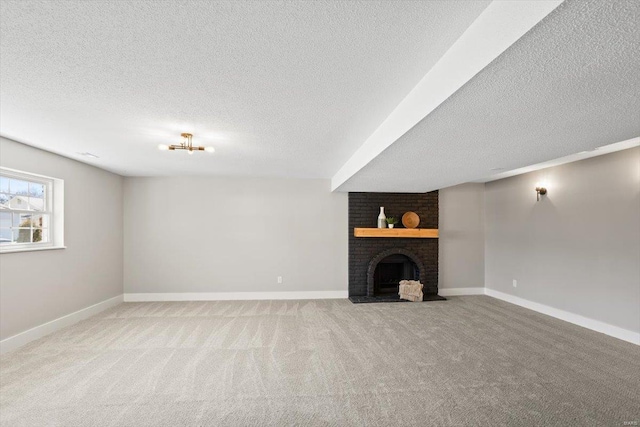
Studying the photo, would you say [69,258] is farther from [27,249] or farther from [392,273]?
[392,273]

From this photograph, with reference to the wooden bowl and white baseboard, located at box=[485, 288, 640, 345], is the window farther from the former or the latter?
white baseboard, located at box=[485, 288, 640, 345]

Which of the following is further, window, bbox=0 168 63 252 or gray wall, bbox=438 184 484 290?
gray wall, bbox=438 184 484 290

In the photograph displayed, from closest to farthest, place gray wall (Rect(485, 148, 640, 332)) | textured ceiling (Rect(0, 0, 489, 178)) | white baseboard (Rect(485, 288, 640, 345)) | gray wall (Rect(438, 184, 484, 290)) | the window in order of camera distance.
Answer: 1. textured ceiling (Rect(0, 0, 489, 178))
2. the window
3. white baseboard (Rect(485, 288, 640, 345))
4. gray wall (Rect(485, 148, 640, 332))
5. gray wall (Rect(438, 184, 484, 290))

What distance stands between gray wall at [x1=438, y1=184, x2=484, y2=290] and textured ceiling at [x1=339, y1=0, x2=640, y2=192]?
2.76m

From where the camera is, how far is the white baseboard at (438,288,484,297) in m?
6.28

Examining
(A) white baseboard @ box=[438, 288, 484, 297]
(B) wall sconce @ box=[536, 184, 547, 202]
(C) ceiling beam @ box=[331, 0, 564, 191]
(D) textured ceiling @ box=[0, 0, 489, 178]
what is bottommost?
(A) white baseboard @ box=[438, 288, 484, 297]

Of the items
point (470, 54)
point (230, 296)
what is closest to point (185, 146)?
point (470, 54)

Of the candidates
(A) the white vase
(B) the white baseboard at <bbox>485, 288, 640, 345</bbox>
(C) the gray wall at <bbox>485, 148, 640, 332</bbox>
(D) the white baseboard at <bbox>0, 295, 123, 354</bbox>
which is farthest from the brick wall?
(D) the white baseboard at <bbox>0, 295, 123, 354</bbox>

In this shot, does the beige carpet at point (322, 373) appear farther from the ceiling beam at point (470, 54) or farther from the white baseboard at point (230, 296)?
the ceiling beam at point (470, 54)

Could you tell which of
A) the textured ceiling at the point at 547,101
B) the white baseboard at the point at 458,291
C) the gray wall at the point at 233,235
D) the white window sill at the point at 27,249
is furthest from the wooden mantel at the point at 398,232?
the white window sill at the point at 27,249

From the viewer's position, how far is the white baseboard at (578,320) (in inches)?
149

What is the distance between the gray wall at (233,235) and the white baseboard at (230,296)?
82mm

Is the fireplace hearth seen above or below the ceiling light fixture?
below

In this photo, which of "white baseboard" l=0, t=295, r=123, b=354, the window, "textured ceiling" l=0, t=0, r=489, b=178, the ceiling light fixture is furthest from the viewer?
the window
